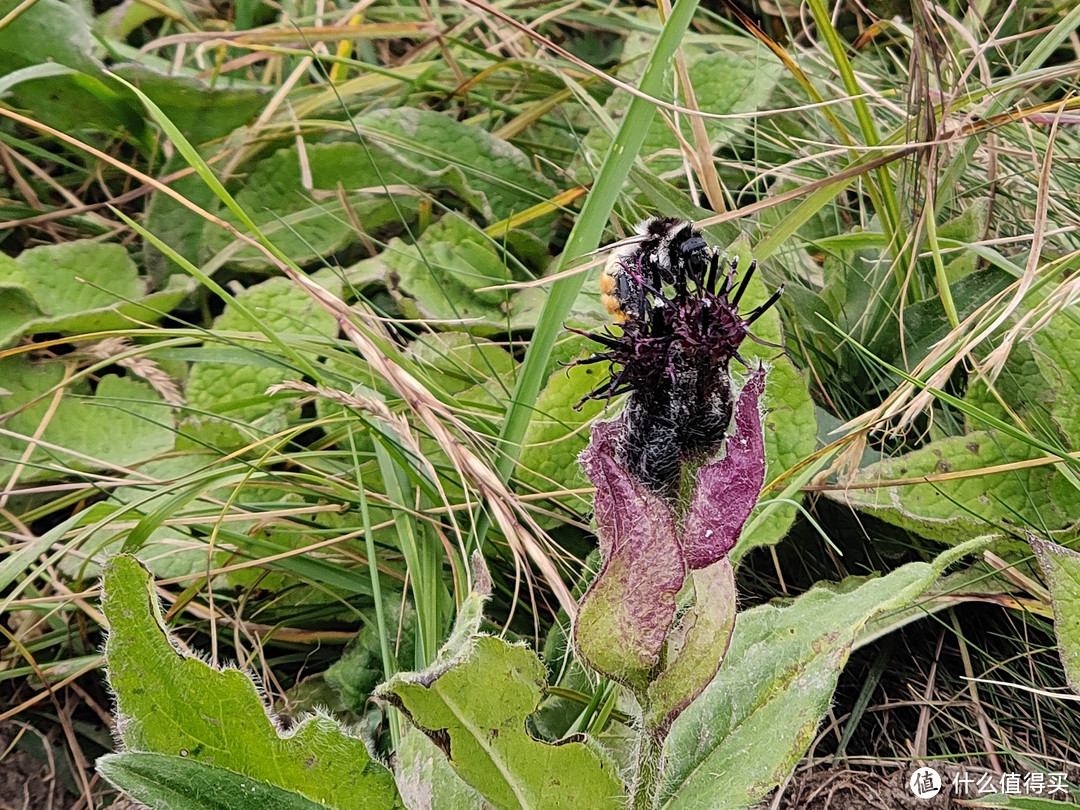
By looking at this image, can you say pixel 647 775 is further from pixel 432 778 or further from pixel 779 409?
pixel 779 409

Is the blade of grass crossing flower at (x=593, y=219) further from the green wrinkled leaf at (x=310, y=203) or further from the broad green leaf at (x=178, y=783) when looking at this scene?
the green wrinkled leaf at (x=310, y=203)

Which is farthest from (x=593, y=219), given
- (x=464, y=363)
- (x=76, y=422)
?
(x=76, y=422)

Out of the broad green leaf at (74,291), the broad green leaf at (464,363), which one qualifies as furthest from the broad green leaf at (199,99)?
the broad green leaf at (464,363)

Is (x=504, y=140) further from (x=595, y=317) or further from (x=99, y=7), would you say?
(x=99, y=7)

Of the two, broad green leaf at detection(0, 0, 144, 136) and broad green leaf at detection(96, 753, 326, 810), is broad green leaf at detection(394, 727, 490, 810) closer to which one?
broad green leaf at detection(96, 753, 326, 810)

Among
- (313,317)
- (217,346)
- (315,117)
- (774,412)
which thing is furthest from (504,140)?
(774,412)

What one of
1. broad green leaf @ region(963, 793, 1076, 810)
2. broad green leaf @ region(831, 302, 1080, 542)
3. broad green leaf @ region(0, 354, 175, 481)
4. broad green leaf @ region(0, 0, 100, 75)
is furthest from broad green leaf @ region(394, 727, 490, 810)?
broad green leaf @ region(0, 0, 100, 75)
